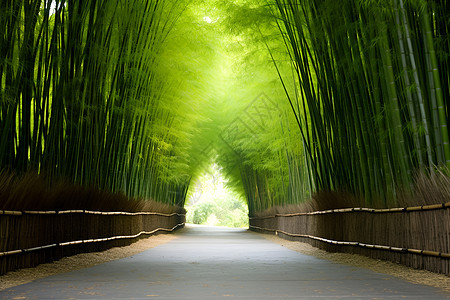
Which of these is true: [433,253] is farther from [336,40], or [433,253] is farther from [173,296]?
[336,40]

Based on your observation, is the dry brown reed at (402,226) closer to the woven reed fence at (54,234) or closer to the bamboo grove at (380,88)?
the bamboo grove at (380,88)

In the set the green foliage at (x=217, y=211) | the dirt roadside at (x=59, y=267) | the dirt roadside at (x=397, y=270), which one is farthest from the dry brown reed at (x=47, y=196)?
the green foliage at (x=217, y=211)

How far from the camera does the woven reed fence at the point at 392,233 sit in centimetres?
449

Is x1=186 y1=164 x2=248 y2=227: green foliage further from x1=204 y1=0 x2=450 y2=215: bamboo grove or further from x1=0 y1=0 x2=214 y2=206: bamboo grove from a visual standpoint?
x1=204 y1=0 x2=450 y2=215: bamboo grove

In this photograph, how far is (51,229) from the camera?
578 cm

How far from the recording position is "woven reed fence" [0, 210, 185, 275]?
4.66 meters

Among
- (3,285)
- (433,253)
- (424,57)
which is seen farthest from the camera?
(424,57)

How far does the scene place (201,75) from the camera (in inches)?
458

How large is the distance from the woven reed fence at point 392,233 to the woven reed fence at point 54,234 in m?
2.93

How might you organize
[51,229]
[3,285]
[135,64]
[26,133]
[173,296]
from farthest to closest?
[135,64] < [51,229] < [26,133] < [3,285] < [173,296]

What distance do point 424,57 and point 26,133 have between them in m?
3.46

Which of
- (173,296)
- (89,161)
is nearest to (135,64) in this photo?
(89,161)

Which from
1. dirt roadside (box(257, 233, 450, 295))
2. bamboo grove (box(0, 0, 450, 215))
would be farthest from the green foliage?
dirt roadside (box(257, 233, 450, 295))

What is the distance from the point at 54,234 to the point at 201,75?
6.30 m
